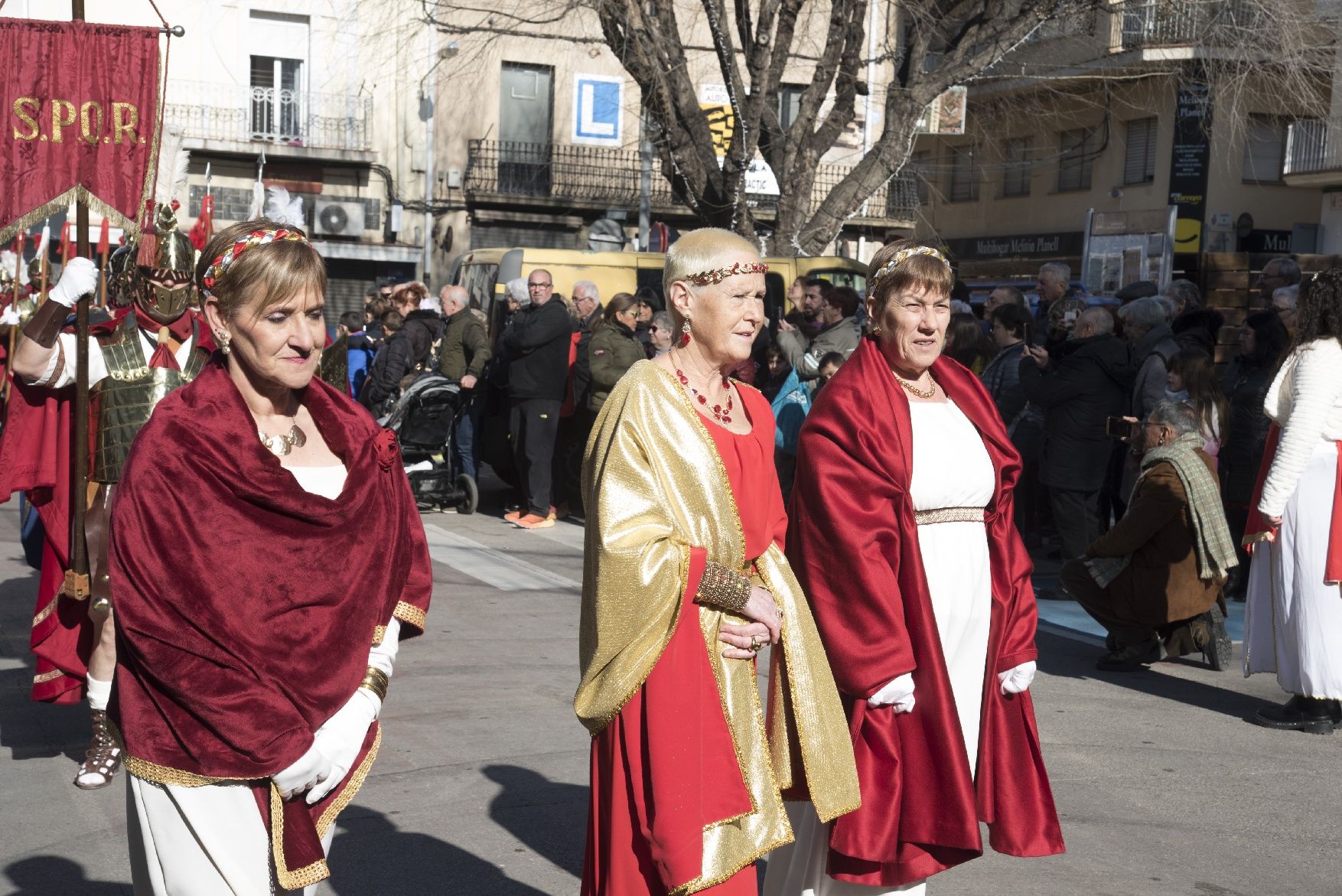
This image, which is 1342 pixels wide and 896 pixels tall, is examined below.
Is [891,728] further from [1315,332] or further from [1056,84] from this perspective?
[1056,84]

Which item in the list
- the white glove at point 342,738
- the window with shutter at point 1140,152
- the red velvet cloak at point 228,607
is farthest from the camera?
the window with shutter at point 1140,152

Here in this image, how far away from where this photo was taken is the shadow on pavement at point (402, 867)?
484cm

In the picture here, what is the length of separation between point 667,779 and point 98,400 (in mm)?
3398

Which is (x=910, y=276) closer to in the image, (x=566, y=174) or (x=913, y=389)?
(x=913, y=389)

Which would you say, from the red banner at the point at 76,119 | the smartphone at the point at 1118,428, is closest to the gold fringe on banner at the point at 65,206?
the red banner at the point at 76,119

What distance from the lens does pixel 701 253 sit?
368 centimetres

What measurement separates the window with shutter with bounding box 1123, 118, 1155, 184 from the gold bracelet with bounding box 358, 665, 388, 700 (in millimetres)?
29570

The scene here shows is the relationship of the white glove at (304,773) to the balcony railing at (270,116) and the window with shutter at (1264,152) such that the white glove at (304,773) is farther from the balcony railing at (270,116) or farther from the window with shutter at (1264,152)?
the balcony railing at (270,116)

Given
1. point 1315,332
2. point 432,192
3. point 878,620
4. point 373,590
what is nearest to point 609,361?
point 1315,332

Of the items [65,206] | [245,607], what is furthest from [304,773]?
[65,206]

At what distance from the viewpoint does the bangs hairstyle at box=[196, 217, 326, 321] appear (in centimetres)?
304

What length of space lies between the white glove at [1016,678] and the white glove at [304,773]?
207 centimetres

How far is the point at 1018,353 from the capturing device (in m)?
11.2

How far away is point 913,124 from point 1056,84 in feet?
47.6
